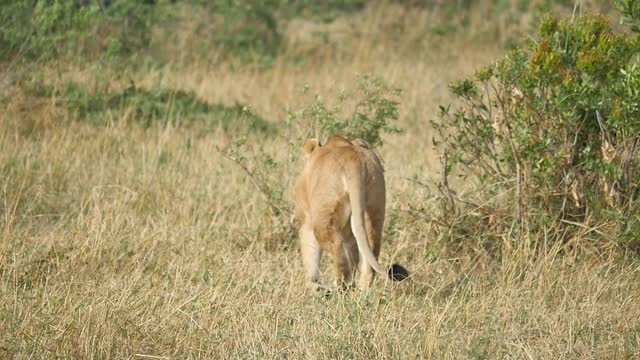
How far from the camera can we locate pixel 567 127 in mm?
6418

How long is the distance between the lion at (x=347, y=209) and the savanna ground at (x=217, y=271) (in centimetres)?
19

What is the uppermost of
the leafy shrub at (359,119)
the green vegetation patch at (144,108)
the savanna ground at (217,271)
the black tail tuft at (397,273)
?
the leafy shrub at (359,119)

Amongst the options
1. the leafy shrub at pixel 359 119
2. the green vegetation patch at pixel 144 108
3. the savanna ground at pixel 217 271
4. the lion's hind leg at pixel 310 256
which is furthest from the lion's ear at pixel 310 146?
the green vegetation patch at pixel 144 108

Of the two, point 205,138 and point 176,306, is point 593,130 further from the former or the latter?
point 205,138

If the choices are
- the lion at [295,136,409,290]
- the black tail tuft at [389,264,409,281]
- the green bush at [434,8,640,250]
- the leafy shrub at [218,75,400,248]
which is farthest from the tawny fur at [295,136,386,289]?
the leafy shrub at [218,75,400,248]

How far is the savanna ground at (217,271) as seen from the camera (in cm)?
516

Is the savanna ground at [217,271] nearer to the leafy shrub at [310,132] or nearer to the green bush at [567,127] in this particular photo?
the leafy shrub at [310,132]

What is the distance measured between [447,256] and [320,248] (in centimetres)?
106

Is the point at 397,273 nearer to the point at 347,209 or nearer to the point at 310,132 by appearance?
the point at 347,209

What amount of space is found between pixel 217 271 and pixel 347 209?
98 centimetres

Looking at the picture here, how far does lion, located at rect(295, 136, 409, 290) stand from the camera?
555 centimetres

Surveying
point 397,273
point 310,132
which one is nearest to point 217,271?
point 397,273

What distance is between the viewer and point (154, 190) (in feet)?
25.3

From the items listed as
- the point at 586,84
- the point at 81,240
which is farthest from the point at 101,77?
the point at 586,84
